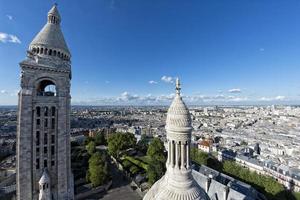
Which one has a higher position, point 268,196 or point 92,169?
point 92,169

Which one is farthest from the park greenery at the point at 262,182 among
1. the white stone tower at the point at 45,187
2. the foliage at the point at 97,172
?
the white stone tower at the point at 45,187

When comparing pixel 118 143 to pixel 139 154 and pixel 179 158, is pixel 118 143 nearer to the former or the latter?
pixel 139 154

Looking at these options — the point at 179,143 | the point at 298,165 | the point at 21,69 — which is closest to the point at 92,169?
the point at 21,69

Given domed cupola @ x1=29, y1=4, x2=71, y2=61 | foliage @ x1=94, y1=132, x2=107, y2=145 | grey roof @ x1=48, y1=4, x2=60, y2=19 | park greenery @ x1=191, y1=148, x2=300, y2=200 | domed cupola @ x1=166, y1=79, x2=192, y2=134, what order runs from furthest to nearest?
foliage @ x1=94, y1=132, x2=107, y2=145 → park greenery @ x1=191, y1=148, x2=300, y2=200 → grey roof @ x1=48, y1=4, x2=60, y2=19 → domed cupola @ x1=29, y1=4, x2=71, y2=61 → domed cupola @ x1=166, y1=79, x2=192, y2=134

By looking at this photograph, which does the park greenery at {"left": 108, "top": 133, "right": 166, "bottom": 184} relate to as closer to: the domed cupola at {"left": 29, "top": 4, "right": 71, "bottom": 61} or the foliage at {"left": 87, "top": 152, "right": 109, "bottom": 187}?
the foliage at {"left": 87, "top": 152, "right": 109, "bottom": 187}

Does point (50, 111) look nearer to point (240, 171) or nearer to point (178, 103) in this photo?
point (178, 103)

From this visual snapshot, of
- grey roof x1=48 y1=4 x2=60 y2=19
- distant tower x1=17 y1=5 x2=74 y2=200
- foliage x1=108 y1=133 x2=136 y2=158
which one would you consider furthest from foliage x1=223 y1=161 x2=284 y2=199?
grey roof x1=48 y1=4 x2=60 y2=19
